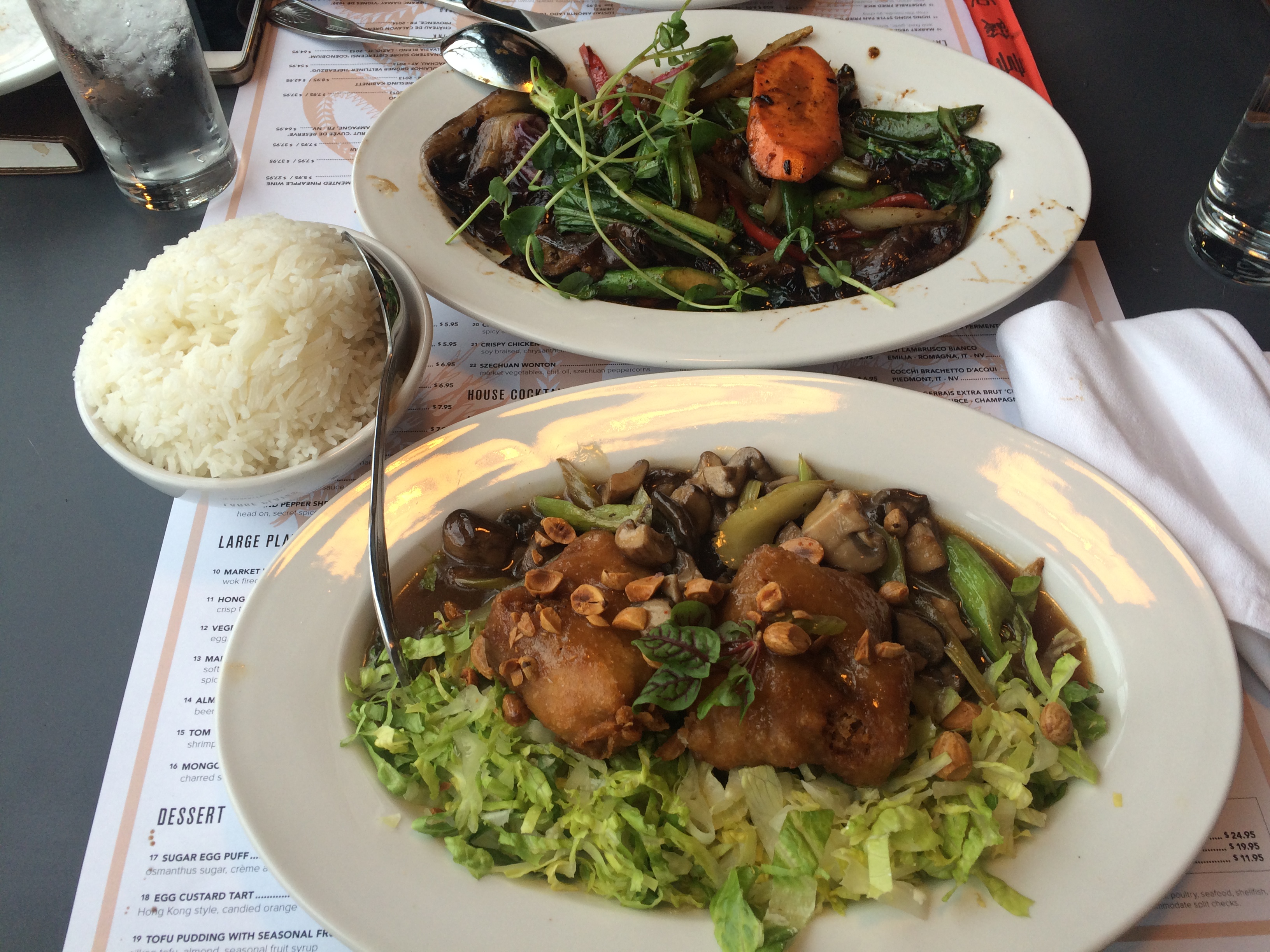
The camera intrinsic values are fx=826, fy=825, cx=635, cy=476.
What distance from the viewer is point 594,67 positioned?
10.3ft

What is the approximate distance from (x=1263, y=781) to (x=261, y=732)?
84.2 inches

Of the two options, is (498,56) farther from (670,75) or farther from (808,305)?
(808,305)

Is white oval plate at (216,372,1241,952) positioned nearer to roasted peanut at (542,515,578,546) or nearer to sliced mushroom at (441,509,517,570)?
sliced mushroom at (441,509,517,570)

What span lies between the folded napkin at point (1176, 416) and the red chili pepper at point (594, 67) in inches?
69.3

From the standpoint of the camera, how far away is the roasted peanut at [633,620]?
5.48 feet

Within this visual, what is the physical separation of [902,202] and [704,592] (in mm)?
1763

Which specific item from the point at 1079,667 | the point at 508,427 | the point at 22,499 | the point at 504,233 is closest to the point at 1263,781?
the point at 1079,667

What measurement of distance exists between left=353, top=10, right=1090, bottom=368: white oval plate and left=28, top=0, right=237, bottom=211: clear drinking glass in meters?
0.62

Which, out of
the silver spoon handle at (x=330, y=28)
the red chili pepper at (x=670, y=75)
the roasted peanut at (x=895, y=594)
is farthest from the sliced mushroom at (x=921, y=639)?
the silver spoon handle at (x=330, y=28)

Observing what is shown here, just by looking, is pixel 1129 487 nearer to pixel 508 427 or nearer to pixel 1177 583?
pixel 1177 583

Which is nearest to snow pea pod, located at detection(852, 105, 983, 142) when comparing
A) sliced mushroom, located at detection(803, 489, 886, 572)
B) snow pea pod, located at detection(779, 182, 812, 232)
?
snow pea pod, located at detection(779, 182, 812, 232)

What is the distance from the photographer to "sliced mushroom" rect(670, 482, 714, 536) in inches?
78.9

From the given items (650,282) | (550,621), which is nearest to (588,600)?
(550,621)

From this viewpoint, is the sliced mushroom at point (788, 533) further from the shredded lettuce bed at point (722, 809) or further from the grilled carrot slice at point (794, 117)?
the grilled carrot slice at point (794, 117)
